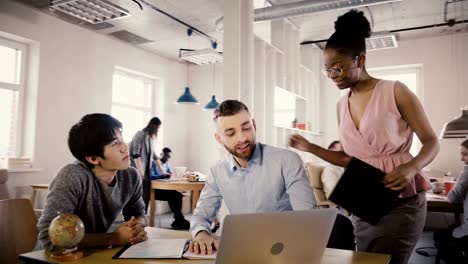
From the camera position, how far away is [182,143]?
8.02m

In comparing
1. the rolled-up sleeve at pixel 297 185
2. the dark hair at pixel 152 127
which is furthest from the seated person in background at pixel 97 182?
the dark hair at pixel 152 127

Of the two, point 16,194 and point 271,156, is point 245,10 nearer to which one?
point 271,156

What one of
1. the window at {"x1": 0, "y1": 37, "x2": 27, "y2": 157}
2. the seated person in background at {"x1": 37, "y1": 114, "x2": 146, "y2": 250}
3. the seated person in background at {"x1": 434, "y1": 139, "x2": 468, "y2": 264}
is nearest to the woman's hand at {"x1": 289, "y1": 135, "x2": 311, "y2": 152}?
the seated person in background at {"x1": 37, "y1": 114, "x2": 146, "y2": 250}

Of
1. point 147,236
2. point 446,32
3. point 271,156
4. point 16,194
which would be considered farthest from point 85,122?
point 446,32

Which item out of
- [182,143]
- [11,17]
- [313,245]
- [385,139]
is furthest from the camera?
[182,143]

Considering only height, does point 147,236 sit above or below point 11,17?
below

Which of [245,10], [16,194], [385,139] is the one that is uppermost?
[245,10]

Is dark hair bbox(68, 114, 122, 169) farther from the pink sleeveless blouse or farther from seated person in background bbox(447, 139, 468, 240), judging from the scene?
seated person in background bbox(447, 139, 468, 240)

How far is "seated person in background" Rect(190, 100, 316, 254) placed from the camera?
65.6 inches

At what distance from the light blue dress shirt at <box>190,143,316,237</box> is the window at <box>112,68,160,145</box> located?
17.0ft

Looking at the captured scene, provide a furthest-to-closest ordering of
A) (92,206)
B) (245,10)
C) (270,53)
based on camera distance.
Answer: (270,53), (245,10), (92,206)

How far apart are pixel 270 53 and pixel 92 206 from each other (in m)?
4.25

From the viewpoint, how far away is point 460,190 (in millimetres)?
3092

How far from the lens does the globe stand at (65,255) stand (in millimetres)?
1273
